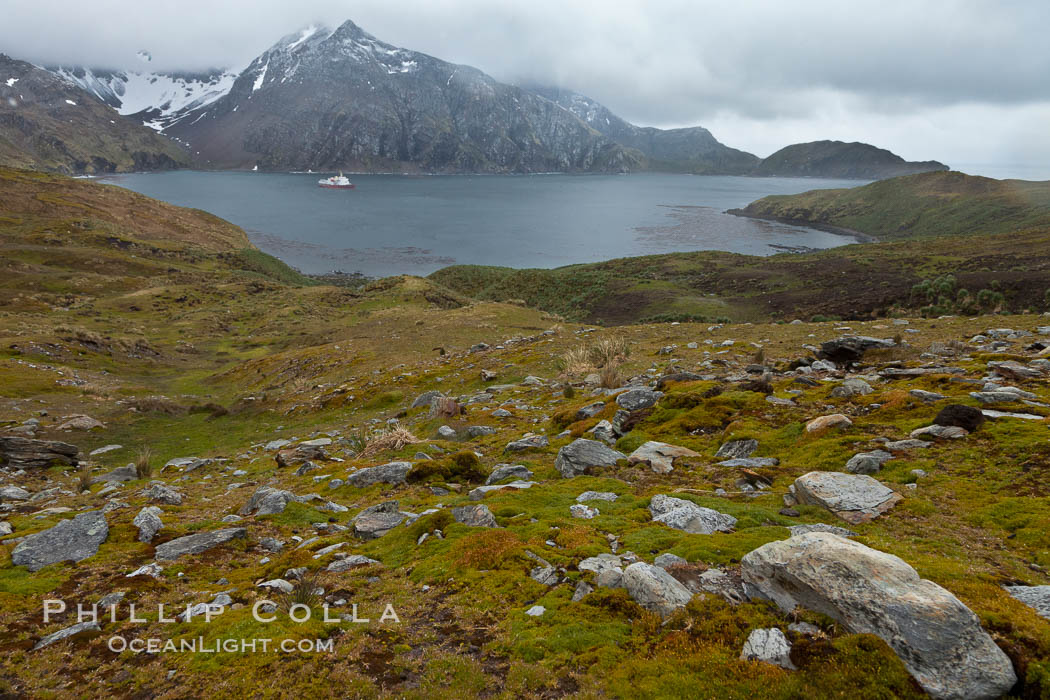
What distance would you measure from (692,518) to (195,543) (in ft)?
32.4

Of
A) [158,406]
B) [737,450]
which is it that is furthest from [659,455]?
[158,406]

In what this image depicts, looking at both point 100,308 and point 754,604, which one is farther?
point 100,308

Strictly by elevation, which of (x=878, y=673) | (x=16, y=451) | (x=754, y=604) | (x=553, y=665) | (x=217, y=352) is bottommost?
(x=217, y=352)

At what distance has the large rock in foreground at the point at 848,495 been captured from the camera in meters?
8.48

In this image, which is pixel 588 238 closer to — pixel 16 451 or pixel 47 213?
pixel 47 213

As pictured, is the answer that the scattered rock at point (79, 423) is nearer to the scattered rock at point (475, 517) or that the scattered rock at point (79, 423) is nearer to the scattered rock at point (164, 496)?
the scattered rock at point (164, 496)

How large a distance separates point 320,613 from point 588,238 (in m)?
160

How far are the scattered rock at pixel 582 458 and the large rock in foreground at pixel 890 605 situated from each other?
6387 mm

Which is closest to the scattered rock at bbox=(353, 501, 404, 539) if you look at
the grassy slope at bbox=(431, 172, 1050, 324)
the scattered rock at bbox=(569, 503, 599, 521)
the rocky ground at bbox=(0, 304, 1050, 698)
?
the rocky ground at bbox=(0, 304, 1050, 698)

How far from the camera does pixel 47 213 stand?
104312 millimetres

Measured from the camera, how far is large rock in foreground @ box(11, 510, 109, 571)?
9.12 metres

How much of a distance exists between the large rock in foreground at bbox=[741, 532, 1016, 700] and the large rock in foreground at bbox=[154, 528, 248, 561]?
9.93 metres

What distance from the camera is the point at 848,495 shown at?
8.91 meters

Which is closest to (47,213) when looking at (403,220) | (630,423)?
(403,220)
